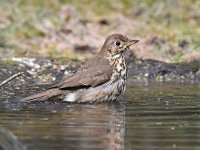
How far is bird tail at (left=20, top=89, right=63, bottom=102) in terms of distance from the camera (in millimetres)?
10469

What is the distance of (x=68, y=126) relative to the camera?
8383 mm

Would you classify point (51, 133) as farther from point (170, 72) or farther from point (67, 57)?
point (67, 57)

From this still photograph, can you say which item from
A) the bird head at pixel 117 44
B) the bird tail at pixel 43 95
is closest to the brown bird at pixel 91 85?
the bird tail at pixel 43 95

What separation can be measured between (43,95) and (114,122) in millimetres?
2223

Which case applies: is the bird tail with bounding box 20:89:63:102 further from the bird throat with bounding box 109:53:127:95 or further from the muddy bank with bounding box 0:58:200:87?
the muddy bank with bounding box 0:58:200:87

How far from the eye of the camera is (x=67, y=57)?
1444 cm

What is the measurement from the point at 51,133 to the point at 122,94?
3.08 m

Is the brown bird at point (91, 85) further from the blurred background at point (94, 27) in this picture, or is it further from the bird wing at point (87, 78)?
the blurred background at point (94, 27)

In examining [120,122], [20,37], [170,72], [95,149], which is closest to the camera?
[95,149]

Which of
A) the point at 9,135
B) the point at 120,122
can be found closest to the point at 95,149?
the point at 9,135

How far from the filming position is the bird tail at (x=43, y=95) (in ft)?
34.3

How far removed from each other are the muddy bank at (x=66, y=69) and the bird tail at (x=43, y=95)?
184 centimetres

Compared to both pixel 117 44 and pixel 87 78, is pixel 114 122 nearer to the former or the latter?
pixel 87 78

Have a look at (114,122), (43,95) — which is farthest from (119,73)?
(114,122)
